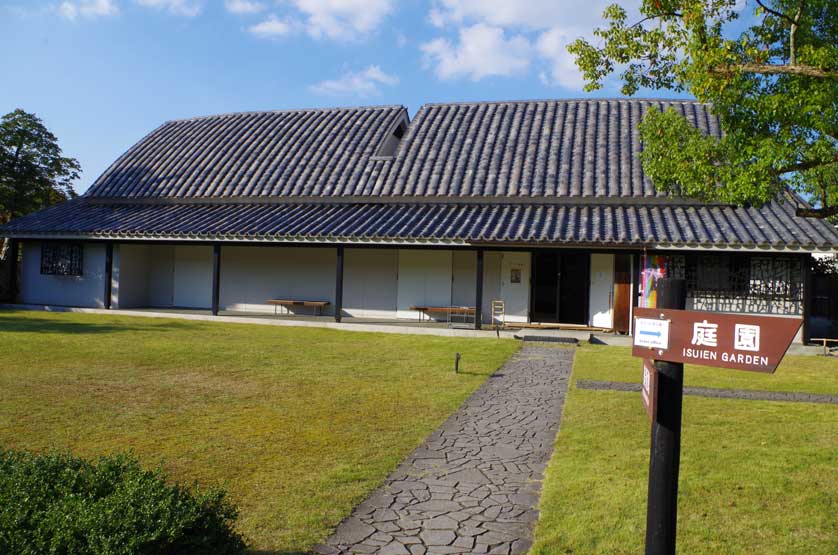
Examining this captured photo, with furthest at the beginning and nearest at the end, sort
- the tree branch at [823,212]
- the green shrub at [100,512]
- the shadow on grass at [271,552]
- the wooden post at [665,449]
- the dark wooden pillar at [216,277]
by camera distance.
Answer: the dark wooden pillar at [216,277]
the tree branch at [823,212]
the shadow on grass at [271,552]
the wooden post at [665,449]
the green shrub at [100,512]

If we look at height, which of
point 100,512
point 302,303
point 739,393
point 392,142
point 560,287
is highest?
point 392,142

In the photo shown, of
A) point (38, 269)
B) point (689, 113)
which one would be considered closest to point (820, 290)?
point (689, 113)

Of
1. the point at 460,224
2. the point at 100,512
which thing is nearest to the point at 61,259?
the point at 460,224

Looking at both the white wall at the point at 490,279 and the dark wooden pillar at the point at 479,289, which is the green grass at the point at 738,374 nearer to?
the dark wooden pillar at the point at 479,289

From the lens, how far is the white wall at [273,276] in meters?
21.0

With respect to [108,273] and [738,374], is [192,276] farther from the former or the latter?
[738,374]

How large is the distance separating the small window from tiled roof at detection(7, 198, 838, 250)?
0.84 m

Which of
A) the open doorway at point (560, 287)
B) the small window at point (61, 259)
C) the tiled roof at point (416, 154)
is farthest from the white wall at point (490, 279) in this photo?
the small window at point (61, 259)

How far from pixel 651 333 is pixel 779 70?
8.34m

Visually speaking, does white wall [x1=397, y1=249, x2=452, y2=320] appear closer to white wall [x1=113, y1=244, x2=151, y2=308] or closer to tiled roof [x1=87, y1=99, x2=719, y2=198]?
tiled roof [x1=87, y1=99, x2=719, y2=198]

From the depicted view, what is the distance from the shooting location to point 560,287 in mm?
19047

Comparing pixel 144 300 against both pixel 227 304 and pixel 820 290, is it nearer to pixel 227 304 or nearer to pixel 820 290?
pixel 227 304

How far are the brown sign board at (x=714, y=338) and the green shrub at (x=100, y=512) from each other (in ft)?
8.18

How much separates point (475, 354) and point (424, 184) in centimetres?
837
